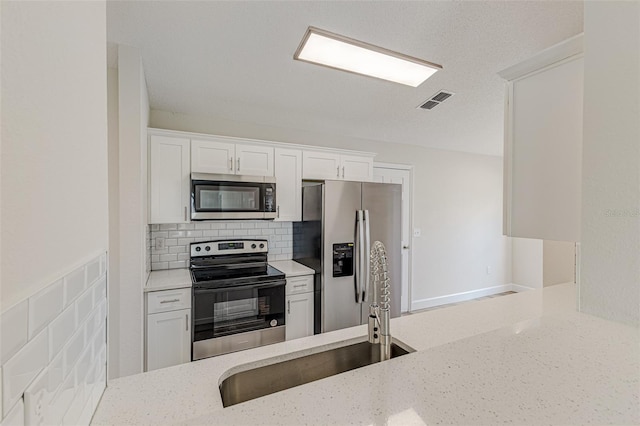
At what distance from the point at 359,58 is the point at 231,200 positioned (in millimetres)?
1637

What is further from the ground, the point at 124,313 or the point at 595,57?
the point at 595,57

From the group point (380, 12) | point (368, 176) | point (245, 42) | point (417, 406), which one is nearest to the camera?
point (417, 406)

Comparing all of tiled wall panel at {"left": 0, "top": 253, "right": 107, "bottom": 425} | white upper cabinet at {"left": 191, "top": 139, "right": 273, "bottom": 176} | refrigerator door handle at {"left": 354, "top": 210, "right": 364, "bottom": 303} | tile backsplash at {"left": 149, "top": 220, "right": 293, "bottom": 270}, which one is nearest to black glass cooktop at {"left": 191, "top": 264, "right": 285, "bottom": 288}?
tile backsplash at {"left": 149, "top": 220, "right": 293, "bottom": 270}

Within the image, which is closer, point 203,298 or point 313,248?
point 203,298

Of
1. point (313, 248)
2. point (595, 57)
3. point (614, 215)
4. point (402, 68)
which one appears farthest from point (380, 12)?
point (313, 248)

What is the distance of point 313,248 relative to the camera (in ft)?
9.60

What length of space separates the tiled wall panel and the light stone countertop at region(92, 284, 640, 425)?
8.2 inches

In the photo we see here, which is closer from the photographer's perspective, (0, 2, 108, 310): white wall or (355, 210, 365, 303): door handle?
(0, 2, 108, 310): white wall

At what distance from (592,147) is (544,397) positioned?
3.08ft

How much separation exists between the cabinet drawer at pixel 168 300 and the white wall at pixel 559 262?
3.73 m

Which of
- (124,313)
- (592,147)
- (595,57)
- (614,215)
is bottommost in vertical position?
(124,313)

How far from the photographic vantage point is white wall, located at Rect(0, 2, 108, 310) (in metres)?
0.35

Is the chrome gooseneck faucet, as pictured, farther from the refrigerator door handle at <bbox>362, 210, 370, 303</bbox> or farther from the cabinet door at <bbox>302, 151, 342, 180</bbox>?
the cabinet door at <bbox>302, 151, 342, 180</bbox>

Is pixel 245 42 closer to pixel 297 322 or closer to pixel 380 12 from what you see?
pixel 380 12
